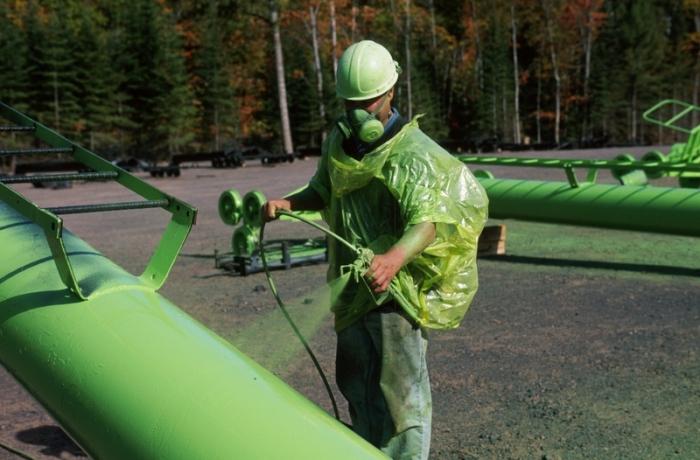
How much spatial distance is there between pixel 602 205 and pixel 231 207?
4.12 meters

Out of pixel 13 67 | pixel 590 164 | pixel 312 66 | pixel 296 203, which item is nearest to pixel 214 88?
pixel 312 66

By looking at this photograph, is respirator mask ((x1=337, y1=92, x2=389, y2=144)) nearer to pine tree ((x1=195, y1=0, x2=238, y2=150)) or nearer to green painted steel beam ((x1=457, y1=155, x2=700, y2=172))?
green painted steel beam ((x1=457, y1=155, x2=700, y2=172))

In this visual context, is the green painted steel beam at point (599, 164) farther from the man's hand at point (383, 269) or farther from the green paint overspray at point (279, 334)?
the man's hand at point (383, 269)

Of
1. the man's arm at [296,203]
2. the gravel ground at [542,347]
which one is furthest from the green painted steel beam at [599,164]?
the man's arm at [296,203]

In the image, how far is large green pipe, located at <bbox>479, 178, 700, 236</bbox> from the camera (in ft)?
29.9

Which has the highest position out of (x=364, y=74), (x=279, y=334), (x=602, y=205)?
(x=364, y=74)

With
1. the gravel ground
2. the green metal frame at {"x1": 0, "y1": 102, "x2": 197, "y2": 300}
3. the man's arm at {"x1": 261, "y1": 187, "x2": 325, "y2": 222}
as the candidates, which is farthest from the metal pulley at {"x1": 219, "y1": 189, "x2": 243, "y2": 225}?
the man's arm at {"x1": 261, "y1": 187, "x2": 325, "y2": 222}

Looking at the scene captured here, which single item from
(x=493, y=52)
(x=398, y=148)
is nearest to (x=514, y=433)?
(x=398, y=148)

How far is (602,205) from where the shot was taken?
9703mm

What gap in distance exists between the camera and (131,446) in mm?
2348

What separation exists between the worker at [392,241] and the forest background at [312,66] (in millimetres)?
30912

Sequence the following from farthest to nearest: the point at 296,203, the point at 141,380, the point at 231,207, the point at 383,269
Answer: the point at 231,207 → the point at 296,203 → the point at 383,269 → the point at 141,380

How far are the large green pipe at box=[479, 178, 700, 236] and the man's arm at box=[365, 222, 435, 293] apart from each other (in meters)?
6.71

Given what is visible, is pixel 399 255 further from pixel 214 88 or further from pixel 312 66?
pixel 312 66
